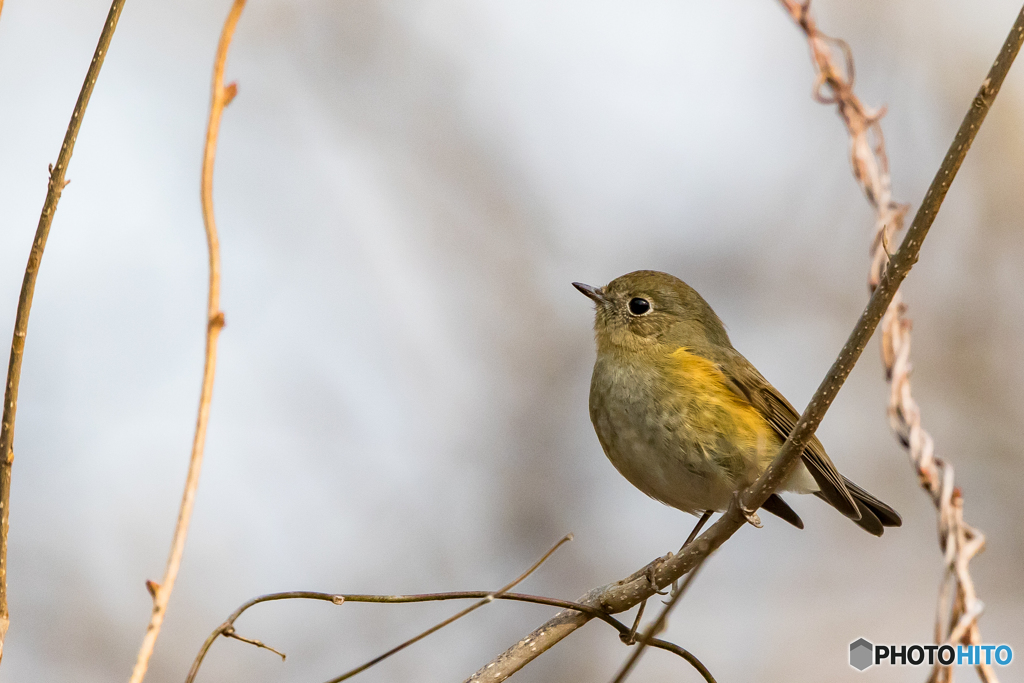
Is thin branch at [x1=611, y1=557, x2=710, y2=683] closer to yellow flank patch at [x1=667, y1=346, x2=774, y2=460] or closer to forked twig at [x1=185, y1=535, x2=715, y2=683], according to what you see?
forked twig at [x1=185, y1=535, x2=715, y2=683]

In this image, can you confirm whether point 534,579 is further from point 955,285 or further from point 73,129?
point 73,129

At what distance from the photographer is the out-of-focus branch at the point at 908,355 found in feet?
5.11

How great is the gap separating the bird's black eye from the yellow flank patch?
0.36m

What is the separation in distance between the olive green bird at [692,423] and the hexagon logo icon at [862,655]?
0.46 meters

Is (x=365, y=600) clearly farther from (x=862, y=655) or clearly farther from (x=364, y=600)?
(x=862, y=655)

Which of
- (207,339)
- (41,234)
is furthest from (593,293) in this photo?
(41,234)

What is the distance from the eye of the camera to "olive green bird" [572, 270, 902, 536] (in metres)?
2.78

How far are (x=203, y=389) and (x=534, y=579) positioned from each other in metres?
3.90

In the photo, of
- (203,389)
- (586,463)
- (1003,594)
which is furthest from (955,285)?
(203,389)

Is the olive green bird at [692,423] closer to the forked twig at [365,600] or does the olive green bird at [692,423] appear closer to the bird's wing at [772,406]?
the bird's wing at [772,406]

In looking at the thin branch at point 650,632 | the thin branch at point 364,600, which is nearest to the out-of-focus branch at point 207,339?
the thin branch at point 364,600

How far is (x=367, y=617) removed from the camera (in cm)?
465

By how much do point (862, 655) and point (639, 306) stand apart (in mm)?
1419

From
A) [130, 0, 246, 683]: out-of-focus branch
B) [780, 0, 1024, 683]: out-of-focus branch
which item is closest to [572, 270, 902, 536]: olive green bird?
[780, 0, 1024, 683]: out-of-focus branch
